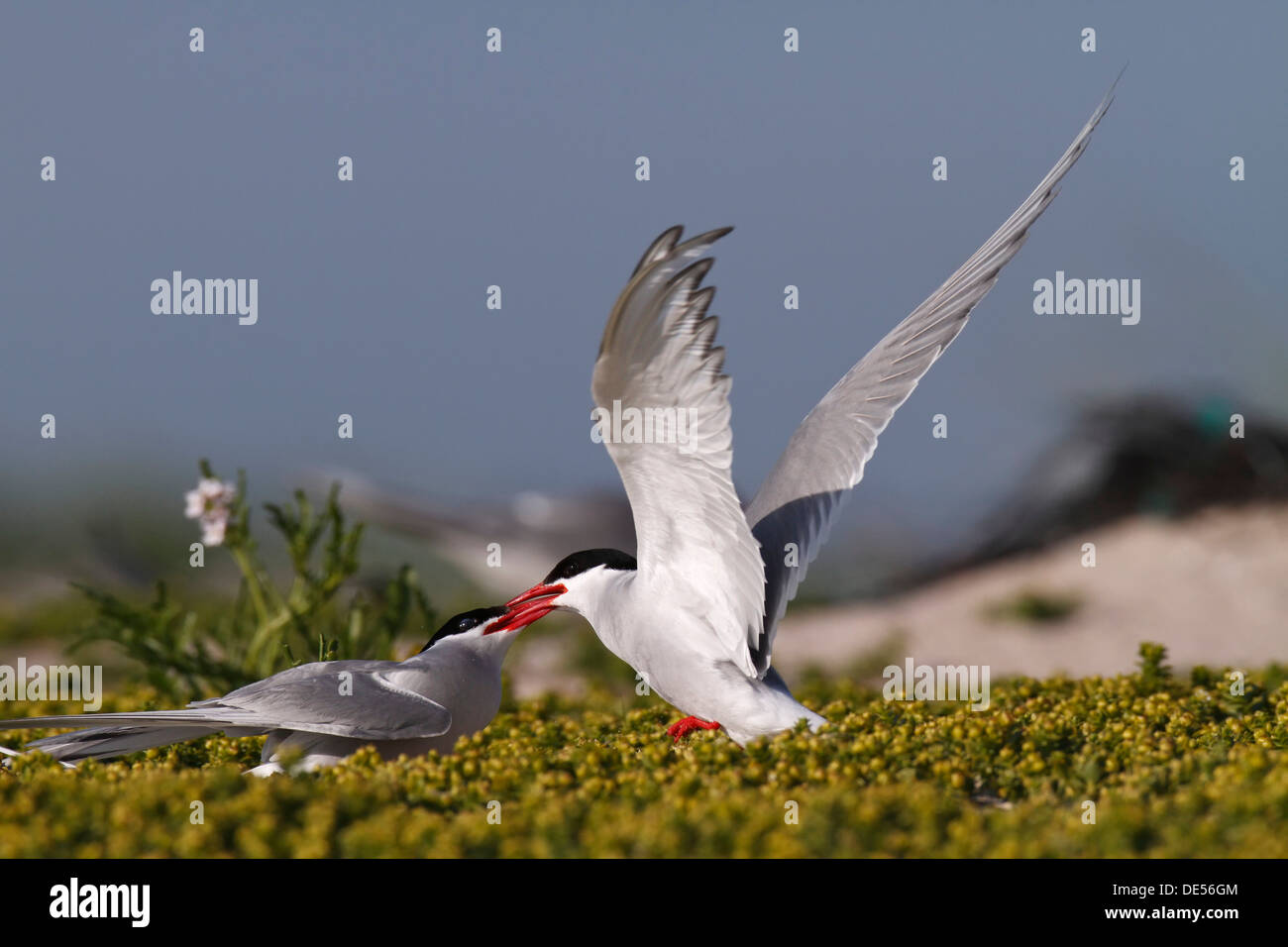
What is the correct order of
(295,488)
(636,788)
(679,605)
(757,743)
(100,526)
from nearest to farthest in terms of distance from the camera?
(636,788)
(757,743)
(679,605)
(295,488)
(100,526)

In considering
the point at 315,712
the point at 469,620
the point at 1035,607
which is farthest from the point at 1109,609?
the point at 315,712

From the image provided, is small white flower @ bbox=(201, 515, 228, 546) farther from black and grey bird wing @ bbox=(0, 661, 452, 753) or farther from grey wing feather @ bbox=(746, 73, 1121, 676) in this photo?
grey wing feather @ bbox=(746, 73, 1121, 676)

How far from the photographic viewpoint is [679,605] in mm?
4793

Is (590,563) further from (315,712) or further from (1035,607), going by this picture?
(1035,607)

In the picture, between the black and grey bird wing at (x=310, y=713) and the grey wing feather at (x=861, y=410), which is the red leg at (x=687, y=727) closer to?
the grey wing feather at (x=861, y=410)

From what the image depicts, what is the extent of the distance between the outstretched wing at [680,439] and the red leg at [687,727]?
0.57 meters

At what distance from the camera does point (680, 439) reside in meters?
4.16

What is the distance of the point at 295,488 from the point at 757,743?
3.26m

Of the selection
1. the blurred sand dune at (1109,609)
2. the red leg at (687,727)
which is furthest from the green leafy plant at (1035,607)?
the red leg at (687,727)

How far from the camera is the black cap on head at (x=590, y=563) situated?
201 inches

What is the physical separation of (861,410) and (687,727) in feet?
5.08
